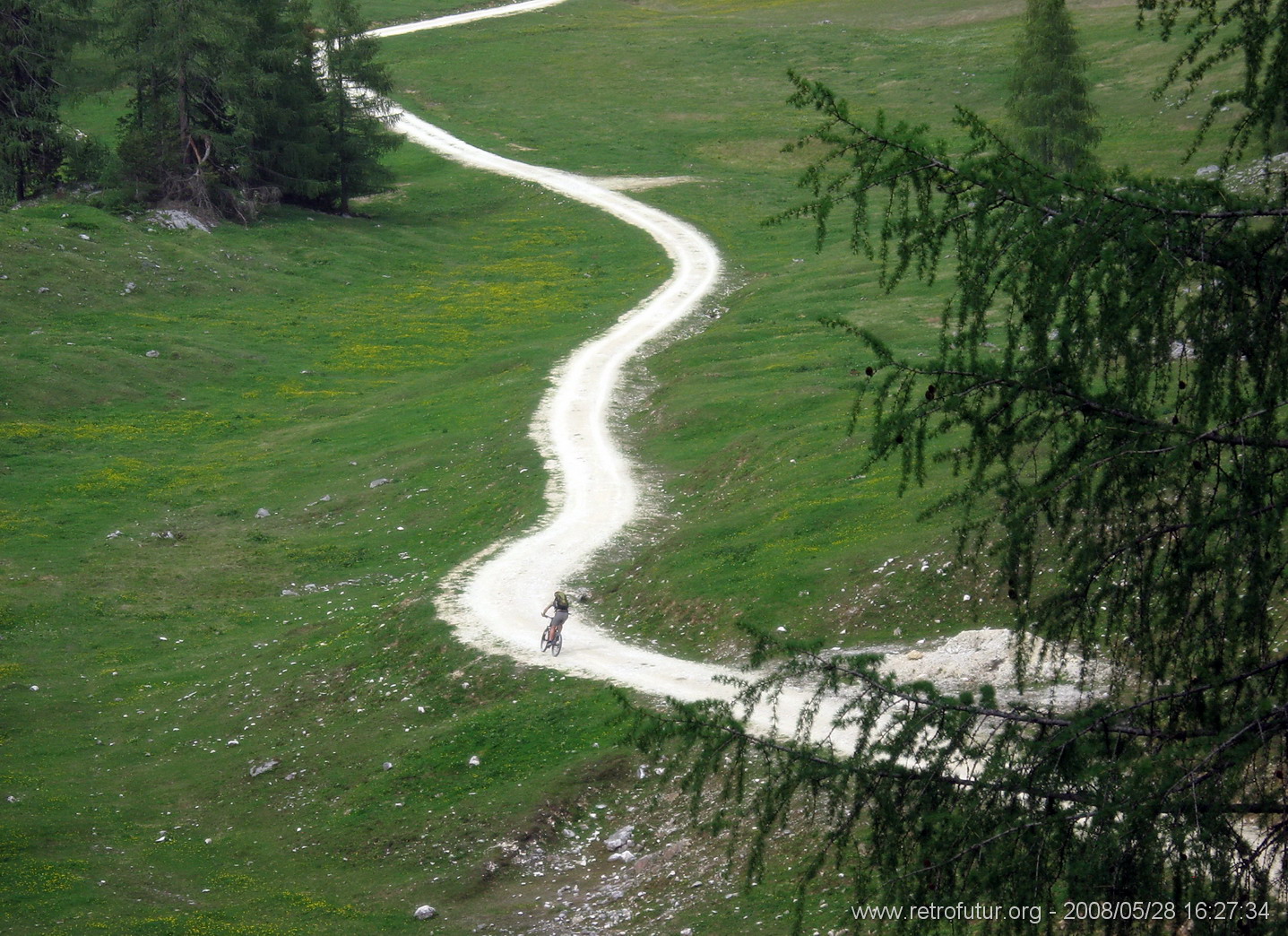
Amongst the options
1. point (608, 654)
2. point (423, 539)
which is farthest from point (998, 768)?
point (423, 539)

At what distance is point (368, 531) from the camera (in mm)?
33812

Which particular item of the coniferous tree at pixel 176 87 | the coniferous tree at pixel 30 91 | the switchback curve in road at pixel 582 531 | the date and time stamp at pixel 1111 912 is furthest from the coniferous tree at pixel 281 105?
the date and time stamp at pixel 1111 912

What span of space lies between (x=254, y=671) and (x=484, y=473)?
1072cm

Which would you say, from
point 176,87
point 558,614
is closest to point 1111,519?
point 558,614

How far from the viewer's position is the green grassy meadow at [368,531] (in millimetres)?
18797

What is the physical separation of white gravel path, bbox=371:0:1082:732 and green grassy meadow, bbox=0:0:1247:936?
2.46ft

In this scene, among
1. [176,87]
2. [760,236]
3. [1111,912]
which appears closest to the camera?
[1111,912]

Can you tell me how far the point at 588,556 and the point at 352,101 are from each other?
47.4m

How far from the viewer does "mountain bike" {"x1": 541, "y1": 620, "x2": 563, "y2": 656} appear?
77.1ft

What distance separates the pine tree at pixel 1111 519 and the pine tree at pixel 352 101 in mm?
63546

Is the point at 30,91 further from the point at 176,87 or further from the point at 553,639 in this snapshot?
the point at 553,639

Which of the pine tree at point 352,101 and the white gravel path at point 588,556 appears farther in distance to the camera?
the pine tree at point 352,101

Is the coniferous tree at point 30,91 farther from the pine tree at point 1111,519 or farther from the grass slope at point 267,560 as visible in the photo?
the pine tree at point 1111,519

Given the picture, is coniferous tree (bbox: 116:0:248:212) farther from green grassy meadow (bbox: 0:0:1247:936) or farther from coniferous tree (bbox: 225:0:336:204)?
green grassy meadow (bbox: 0:0:1247:936)
